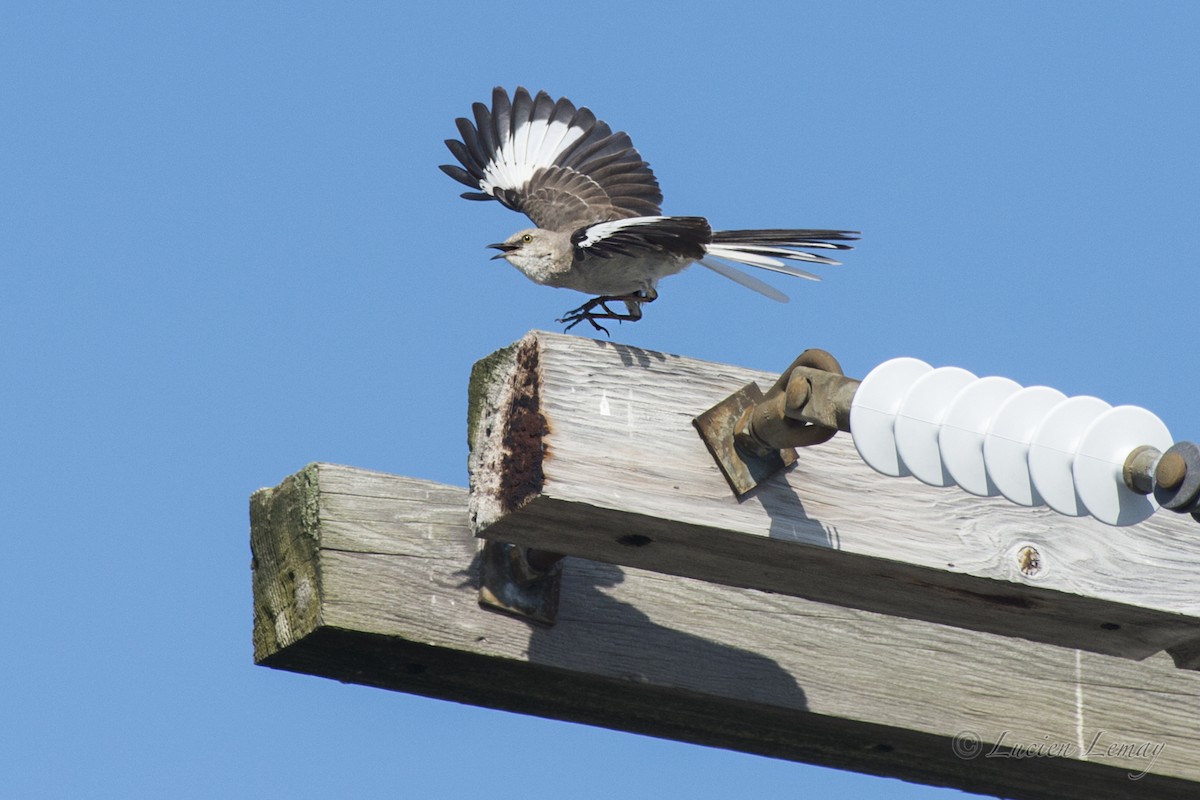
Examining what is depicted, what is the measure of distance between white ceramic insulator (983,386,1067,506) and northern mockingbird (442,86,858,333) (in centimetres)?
208

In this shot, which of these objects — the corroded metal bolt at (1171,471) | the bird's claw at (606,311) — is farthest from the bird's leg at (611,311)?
the corroded metal bolt at (1171,471)

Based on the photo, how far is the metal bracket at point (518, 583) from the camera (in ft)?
9.62

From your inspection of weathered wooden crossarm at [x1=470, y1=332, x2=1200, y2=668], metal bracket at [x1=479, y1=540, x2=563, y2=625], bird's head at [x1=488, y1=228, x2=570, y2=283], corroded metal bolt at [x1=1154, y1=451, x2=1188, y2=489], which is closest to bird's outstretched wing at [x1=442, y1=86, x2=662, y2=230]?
bird's head at [x1=488, y1=228, x2=570, y2=283]

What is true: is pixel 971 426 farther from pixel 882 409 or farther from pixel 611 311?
pixel 611 311

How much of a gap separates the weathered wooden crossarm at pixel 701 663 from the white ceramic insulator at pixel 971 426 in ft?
3.11

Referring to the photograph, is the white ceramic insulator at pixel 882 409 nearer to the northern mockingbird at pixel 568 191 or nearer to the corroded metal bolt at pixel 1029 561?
the corroded metal bolt at pixel 1029 561

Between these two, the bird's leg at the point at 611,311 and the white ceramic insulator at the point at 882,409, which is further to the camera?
the bird's leg at the point at 611,311

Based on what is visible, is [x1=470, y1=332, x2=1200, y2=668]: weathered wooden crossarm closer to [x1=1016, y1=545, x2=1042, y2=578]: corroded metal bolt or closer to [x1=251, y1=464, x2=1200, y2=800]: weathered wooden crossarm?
[x1=1016, y1=545, x2=1042, y2=578]: corroded metal bolt

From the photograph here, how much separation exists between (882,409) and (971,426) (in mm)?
128

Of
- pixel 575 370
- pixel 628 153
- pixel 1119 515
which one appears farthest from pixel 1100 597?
pixel 628 153

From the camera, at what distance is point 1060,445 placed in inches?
88.1

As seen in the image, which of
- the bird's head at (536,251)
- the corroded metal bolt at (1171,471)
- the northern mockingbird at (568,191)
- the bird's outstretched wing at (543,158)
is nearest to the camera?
the corroded metal bolt at (1171,471)

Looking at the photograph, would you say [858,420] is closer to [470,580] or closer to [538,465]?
[538,465]

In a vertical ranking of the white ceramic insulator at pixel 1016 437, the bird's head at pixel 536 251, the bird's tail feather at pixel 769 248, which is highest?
the bird's head at pixel 536 251
